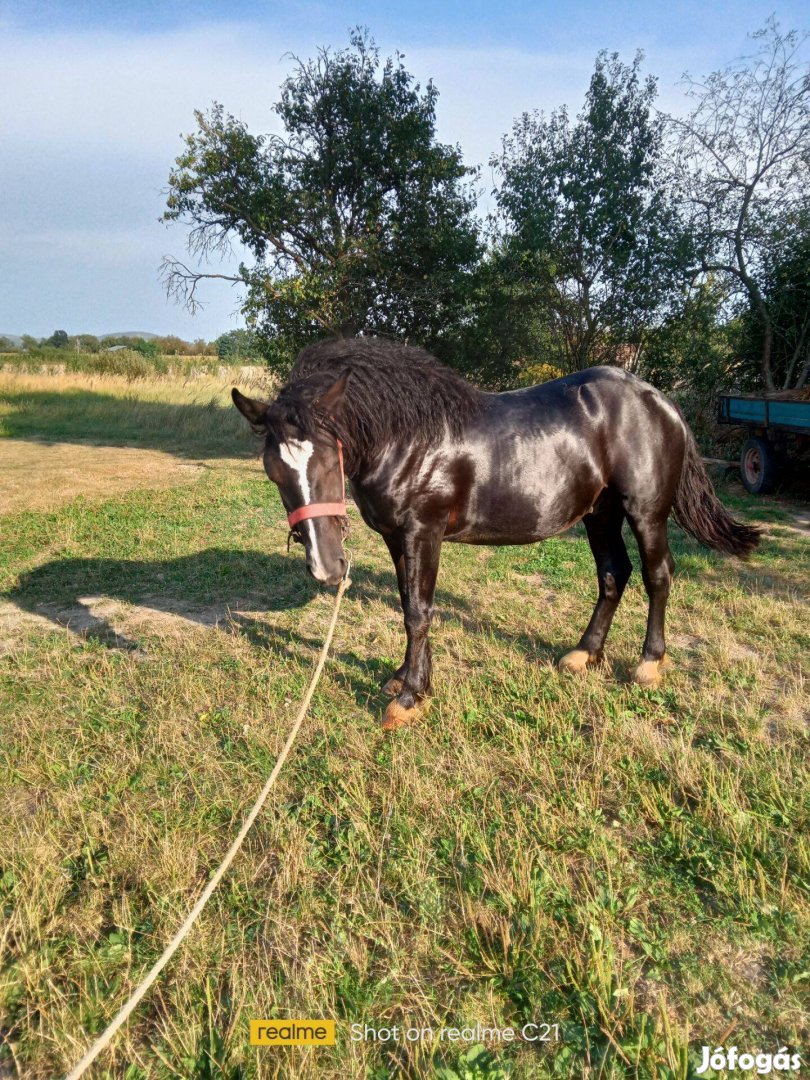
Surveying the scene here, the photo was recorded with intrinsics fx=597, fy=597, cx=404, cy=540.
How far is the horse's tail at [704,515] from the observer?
4.09 metres

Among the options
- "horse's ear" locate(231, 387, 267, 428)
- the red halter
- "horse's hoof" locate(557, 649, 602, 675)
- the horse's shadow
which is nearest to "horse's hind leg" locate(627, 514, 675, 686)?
"horse's hoof" locate(557, 649, 602, 675)

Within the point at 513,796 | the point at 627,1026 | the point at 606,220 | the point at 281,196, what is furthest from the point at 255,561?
the point at 606,220

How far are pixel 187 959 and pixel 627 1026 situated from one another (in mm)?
1342

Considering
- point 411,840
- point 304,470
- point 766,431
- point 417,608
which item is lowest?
point 411,840

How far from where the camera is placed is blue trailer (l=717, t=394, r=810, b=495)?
29.0 feet

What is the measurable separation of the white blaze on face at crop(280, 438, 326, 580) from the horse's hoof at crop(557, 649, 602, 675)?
1.92m

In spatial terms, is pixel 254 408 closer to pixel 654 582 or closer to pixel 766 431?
pixel 654 582

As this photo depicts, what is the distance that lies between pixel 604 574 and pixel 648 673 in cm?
73

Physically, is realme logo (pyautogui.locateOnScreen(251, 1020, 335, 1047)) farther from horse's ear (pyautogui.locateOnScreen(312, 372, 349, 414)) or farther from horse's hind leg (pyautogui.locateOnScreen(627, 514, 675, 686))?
horse's hind leg (pyautogui.locateOnScreen(627, 514, 675, 686))

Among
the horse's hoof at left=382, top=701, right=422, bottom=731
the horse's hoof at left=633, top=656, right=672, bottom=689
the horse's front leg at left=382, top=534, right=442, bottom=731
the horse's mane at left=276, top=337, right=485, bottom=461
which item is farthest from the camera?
the horse's hoof at left=633, top=656, right=672, bottom=689

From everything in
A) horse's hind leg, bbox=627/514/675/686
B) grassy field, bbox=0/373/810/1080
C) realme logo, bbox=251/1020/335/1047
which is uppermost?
horse's hind leg, bbox=627/514/675/686

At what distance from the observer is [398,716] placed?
131 inches

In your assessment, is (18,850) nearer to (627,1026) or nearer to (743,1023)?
(627,1026)

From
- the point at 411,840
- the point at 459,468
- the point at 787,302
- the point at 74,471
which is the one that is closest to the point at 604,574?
the point at 459,468
